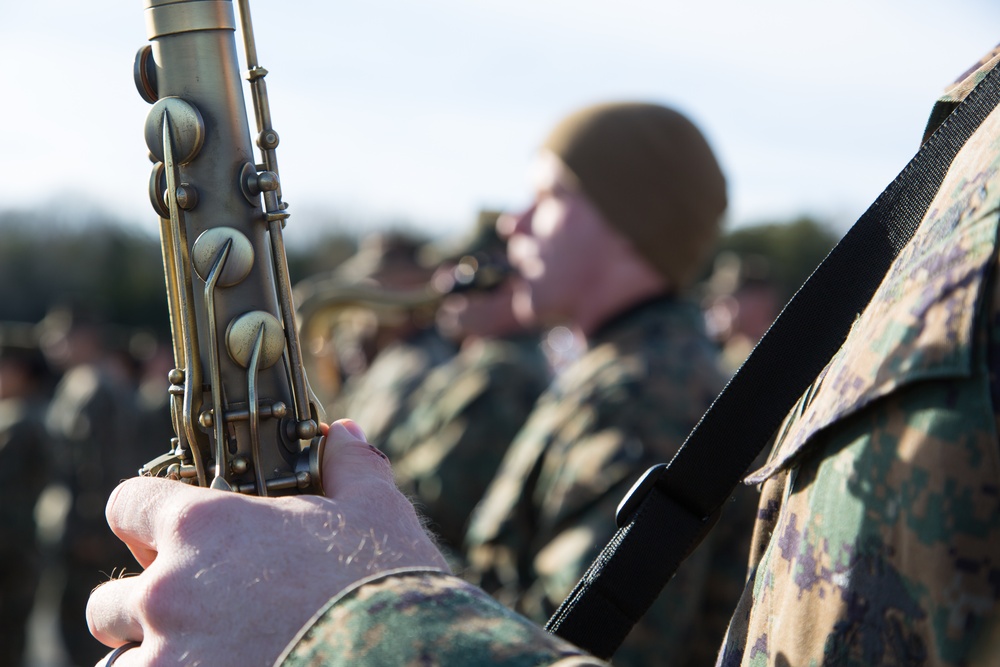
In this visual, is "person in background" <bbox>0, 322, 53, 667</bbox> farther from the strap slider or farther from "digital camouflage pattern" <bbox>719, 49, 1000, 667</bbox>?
"digital camouflage pattern" <bbox>719, 49, 1000, 667</bbox>

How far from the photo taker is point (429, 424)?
21.9 ft

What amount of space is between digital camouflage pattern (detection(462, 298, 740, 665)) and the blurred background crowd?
1643 mm

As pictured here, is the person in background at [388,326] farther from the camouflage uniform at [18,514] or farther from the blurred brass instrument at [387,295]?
the camouflage uniform at [18,514]

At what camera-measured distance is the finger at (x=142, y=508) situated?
1158 millimetres

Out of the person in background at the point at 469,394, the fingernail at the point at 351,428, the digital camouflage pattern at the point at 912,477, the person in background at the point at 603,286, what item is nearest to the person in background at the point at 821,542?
the digital camouflage pattern at the point at 912,477

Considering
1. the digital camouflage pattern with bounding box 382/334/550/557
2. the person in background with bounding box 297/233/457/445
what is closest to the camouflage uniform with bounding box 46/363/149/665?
the person in background with bounding box 297/233/457/445

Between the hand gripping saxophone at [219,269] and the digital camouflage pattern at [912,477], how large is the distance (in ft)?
2.42

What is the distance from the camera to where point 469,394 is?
612 centimetres

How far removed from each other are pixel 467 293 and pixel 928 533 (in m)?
6.37

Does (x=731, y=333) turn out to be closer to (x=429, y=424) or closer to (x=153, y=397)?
(x=429, y=424)

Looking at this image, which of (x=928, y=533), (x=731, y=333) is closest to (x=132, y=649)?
(x=928, y=533)

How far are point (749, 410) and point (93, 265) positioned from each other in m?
38.6

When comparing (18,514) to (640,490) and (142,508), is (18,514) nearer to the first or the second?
(142,508)

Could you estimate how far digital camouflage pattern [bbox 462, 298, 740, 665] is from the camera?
3.27m
